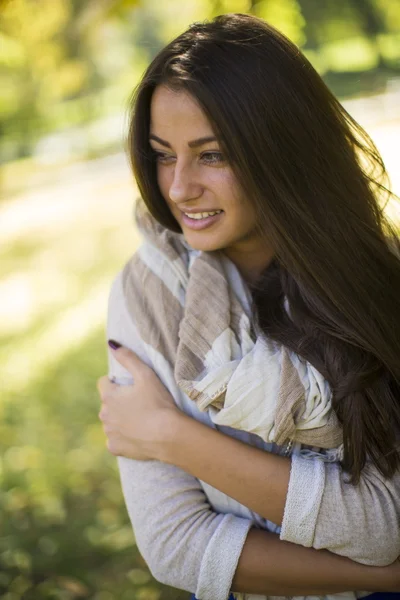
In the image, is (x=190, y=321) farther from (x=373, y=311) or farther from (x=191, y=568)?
(x=191, y=568)

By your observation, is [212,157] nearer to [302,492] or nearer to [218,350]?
[218,350]

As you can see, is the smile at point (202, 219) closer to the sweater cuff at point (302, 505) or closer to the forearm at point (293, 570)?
the sweater cuff at point (302, 505)

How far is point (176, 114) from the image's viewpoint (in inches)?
73.0

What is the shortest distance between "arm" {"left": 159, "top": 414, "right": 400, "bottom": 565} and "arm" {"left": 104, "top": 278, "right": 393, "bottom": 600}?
0.05 meters

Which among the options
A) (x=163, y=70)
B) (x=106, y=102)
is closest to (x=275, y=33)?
(x=163, y=70)

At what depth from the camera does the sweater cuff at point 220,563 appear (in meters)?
1.77

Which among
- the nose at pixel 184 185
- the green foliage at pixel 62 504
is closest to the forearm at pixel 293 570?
the nose at pixel 184 185

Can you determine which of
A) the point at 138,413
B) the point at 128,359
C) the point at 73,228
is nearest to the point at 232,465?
the point at 138,413

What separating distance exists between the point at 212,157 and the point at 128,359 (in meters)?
0.61

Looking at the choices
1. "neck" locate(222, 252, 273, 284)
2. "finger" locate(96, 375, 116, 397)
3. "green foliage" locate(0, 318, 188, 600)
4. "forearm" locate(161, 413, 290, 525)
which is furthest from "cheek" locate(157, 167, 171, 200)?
"green foliage" locate(0, 318, 188, 600)

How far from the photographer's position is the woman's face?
1.84 metres

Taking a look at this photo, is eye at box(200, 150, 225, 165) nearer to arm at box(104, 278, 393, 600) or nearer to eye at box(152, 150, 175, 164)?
eye at box(152, 150, 175, 164)

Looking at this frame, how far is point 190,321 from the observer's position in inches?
75.2

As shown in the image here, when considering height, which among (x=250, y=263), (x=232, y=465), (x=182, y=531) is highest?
(x=250, y=263)
